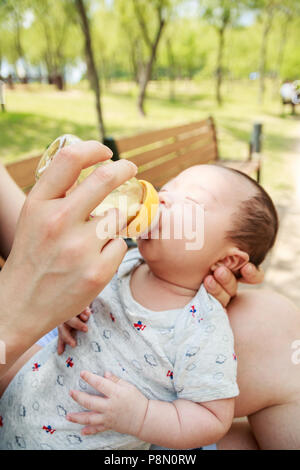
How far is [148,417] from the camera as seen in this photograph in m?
1.12

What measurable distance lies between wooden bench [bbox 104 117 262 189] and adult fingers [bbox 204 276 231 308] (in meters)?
1.65

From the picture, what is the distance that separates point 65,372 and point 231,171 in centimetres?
94

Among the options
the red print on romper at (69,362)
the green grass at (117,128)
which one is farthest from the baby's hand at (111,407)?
the green grass at (117,128)

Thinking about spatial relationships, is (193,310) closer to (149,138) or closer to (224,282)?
(224,282)

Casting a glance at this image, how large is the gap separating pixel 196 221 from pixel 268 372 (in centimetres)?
55

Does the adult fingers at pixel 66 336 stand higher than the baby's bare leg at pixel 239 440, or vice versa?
the adult fingers at pixel 66 336

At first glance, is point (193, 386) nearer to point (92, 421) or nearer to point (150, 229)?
point (92, 421)

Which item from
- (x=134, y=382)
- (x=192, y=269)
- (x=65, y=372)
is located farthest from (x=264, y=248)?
(x=65, y=372)

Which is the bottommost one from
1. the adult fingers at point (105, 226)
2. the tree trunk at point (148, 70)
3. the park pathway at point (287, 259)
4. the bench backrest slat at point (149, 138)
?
the park pathway at point (287, 259)

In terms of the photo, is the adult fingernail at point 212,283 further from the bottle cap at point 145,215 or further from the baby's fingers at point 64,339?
the baby's fingers at point 64,339

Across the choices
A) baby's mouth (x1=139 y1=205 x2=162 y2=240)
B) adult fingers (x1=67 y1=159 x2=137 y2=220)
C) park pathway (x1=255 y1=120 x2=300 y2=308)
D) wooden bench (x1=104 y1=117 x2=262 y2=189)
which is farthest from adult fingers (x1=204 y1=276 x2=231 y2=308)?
park pathway (x1=255 y1=120 x2=300 y2=308)

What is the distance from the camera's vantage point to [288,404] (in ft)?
4.01

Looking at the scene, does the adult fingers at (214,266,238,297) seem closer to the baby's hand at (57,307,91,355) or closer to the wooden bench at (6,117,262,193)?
the baby's hand at (57,307,91,355)

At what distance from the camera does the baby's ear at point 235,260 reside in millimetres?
1367
